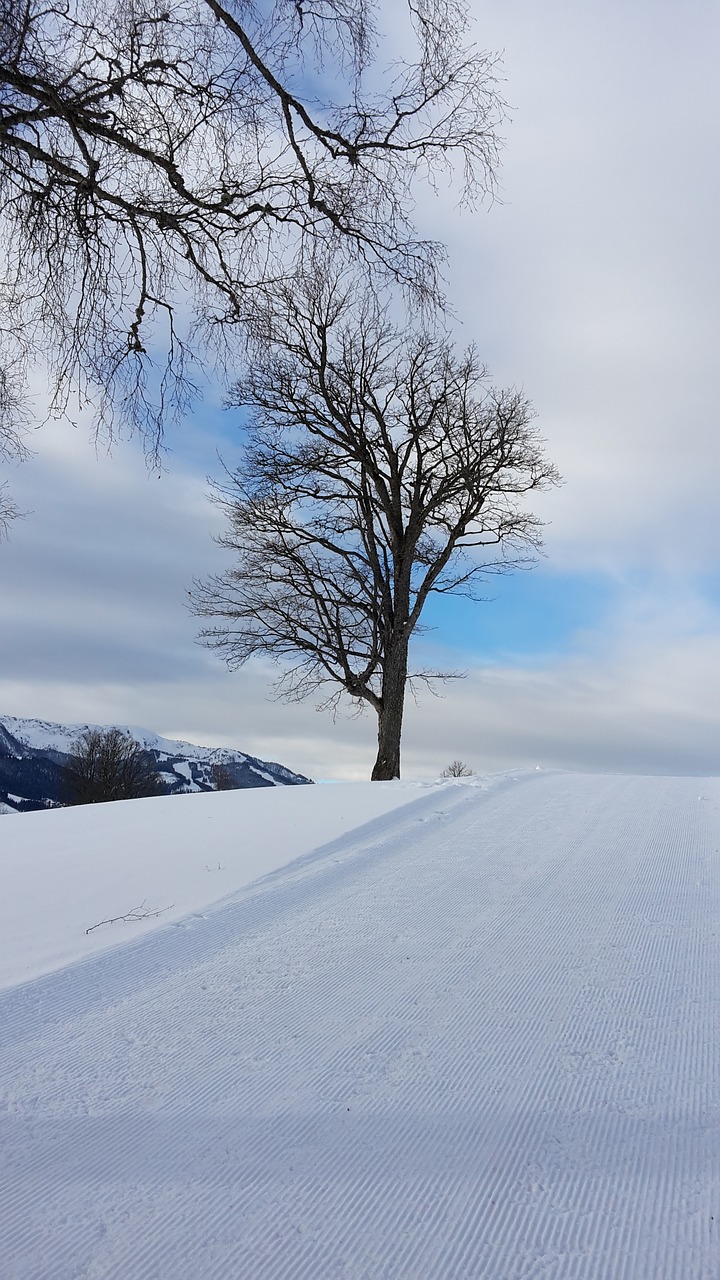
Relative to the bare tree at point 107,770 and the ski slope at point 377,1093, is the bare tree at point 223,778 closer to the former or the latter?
the bare tree at point 107,770

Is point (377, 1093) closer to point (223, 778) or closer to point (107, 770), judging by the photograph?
point (107, 770)

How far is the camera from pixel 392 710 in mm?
13445

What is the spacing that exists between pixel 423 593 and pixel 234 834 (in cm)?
820

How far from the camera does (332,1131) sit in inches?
86.9

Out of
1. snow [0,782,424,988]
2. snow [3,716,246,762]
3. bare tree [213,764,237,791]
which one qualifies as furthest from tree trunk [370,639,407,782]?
snow [3,716,246,762]

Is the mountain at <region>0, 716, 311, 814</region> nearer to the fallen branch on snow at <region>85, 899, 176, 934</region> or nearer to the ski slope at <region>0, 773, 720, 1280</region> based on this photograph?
the fallen branch on snow at <region>85, 899, 176, 934</region>

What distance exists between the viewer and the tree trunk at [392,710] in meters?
13.3

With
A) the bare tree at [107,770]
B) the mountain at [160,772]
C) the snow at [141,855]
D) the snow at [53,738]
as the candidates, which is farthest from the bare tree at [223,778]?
the snow at [141,855]

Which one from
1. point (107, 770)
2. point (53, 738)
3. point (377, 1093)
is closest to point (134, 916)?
point (377, 1093)

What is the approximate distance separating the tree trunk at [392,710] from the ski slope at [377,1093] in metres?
8.84

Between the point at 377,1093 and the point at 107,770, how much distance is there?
30.5m

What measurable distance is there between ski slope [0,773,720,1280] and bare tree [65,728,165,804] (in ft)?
91.1

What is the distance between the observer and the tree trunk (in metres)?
13.3

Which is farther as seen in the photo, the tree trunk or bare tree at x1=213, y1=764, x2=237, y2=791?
bare tree at x1=213, y1=764, x2=237, y2=791
